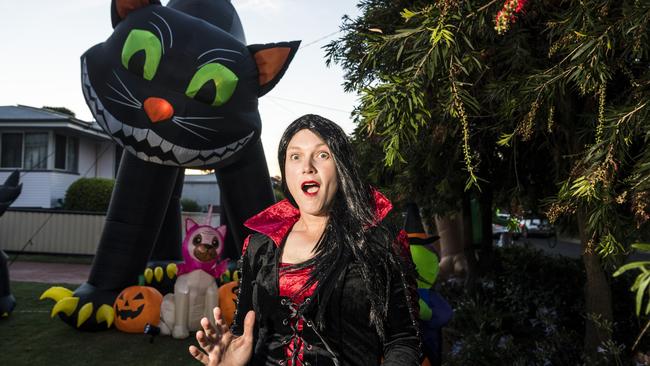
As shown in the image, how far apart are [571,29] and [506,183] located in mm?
3075

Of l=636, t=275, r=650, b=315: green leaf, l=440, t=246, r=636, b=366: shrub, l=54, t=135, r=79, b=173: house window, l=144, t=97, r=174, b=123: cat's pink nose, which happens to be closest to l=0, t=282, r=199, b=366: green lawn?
l=144, t=97, r=174, b=123: cat's pink nose

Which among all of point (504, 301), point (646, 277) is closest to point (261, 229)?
point (646, 277)

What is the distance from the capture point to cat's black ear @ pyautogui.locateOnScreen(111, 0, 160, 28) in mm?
4852

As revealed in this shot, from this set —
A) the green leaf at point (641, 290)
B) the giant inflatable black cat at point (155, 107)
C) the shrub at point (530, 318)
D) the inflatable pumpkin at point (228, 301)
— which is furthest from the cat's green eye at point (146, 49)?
the green leaf at point (641, 290)

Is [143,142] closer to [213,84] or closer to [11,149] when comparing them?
[213,84]

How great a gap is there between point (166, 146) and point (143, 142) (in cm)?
23

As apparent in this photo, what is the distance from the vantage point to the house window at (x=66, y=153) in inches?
672

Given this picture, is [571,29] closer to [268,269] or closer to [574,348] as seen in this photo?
[268,269]

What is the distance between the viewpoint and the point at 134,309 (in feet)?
18.2

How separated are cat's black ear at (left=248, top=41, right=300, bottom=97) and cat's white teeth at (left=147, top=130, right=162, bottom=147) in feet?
4.17

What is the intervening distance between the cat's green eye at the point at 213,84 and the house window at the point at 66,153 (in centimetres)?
1478

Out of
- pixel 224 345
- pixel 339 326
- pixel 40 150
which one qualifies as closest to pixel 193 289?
pixel 224 345

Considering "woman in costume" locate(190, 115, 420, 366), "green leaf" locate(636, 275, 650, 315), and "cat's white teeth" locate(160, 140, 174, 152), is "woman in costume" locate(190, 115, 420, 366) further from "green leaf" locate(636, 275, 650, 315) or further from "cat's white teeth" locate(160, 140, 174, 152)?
"cat's white teeth" locate(160, 140, 174, 152)

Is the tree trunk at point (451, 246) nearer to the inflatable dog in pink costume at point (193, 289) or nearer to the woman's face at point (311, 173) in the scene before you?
the inflatable dog in pink costume at point (193, 289)
